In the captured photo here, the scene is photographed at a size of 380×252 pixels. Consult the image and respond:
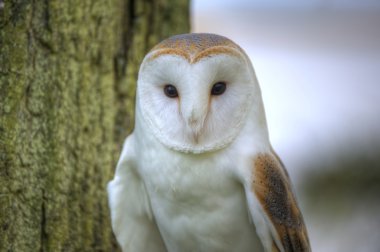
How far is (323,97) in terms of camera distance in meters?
4.45

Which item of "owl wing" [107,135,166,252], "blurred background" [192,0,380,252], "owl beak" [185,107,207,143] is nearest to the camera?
"owl beak" [185,107,207,143]

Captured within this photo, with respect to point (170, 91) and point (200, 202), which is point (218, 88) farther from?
point (200, 202)

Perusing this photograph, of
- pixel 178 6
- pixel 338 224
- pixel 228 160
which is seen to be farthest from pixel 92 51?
pixel 338 224

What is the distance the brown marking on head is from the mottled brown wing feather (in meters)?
0.36

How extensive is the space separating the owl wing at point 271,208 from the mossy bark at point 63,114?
0.78 metres

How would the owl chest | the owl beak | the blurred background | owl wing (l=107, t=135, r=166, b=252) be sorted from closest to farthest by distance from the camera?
the owl beak, the owl chest, owl wing (l=107, t=135, r=166, b=252), the blurred background

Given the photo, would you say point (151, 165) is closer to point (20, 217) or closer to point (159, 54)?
point (159, 54)

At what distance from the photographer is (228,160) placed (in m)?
2.07

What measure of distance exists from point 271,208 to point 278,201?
0.04m

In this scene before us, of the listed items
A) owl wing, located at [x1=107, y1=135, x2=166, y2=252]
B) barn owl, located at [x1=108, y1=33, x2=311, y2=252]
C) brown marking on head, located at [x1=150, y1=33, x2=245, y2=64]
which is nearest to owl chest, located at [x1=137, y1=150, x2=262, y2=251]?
barn owl, located at [x1=108, y1=33, x2=311, y2=252]

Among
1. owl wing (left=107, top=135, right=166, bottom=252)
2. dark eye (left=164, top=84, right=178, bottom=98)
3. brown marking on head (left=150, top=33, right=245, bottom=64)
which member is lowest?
owl wing (left=107, top=135, right=166, bottom=252)

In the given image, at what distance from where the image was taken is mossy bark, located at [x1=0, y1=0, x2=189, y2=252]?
2334mm

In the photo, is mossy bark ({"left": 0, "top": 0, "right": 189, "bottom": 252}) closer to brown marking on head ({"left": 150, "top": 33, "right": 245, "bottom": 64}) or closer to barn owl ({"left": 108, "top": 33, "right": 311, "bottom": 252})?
barn owl ({"left": 108, "top": 33, "right": 311, "bottom": 252})

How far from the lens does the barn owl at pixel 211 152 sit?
6.55 feet
